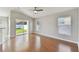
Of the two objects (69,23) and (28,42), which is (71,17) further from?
(28,42)

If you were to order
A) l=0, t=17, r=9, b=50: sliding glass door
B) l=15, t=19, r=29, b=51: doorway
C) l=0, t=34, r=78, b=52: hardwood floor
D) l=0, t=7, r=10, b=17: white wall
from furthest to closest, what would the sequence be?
l=0, t=34, r=78, b=52: hardwood floor, l=15, t=19, r=29, b=51: doorway, l=0, t=17, r=9, b=50: sliding glass door, l=0, t=7, r=10, b=17: white wall

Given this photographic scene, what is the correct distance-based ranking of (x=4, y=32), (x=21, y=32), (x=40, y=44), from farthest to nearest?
(x=40, y=44)
(x=21, y=32)
(x=4, y=32)

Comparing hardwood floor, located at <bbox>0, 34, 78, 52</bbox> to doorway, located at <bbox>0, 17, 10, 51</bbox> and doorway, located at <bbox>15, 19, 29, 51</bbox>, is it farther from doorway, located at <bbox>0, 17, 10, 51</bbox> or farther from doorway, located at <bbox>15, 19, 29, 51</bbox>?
doorway, located at <bbox>0, 17, 10, 51</bbox>

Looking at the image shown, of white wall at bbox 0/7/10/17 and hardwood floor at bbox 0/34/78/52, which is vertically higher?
white wall at bbox 0/7/10/17

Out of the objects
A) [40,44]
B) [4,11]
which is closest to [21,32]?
[4,11]

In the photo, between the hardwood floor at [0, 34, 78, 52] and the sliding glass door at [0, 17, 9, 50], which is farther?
the hardwood floor at [0, 34, 78, 52]

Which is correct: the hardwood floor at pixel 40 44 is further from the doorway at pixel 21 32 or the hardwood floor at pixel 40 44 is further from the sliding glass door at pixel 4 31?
the sliding glass door at pixel 4 31

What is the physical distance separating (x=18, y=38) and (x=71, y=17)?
317 centimetres

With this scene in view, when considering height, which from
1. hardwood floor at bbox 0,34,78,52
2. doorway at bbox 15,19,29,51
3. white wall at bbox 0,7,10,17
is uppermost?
white wall at bbox 0,7,10,17

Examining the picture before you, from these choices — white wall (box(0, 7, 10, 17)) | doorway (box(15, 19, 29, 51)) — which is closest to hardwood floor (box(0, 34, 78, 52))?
doorway (box(15, 19, 29, 51))

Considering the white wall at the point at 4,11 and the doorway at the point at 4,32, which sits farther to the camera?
the doorway at the point at 4,32

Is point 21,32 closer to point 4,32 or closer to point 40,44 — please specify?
point 4,32

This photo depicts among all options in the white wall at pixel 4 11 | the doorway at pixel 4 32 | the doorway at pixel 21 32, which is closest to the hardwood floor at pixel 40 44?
the doorway at pixel 21 32
